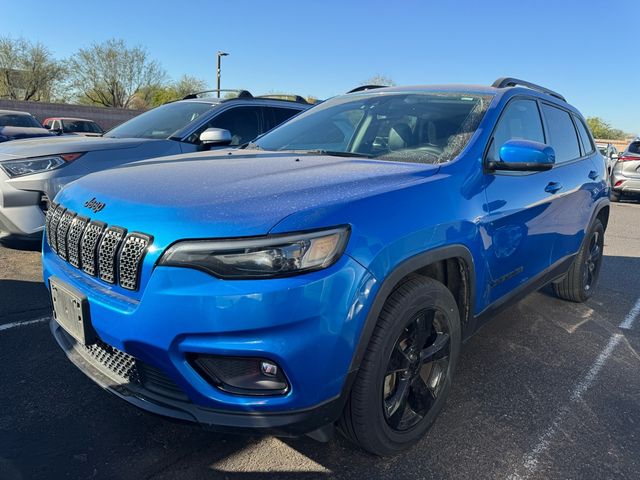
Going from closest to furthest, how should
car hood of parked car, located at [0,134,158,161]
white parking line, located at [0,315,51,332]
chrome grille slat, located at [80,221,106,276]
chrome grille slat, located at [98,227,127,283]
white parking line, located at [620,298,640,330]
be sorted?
chrome grille slat, located at [98,227,127,283] < chrome grille slat, located at [80,221,106,276] < white parking line, located at [0,315,51,332] < white parking line, located at [620,298,640,330] < car hood of parked car, located at [0,134,158,161]

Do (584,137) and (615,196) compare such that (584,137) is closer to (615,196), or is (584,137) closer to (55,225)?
(55,225)

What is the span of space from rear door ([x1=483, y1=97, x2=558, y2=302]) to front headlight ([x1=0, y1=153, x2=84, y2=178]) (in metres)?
3.73

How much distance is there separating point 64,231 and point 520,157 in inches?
91.1

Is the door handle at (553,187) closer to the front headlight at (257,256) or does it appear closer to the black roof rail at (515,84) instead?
the black roof rail at (515,84)

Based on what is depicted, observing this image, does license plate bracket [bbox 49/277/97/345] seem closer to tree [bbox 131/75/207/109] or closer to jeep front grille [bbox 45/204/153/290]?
jeep front grille [bbox 45/204/153/290]

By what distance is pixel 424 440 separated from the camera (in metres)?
2.44

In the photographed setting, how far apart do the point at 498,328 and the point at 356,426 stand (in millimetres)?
2286

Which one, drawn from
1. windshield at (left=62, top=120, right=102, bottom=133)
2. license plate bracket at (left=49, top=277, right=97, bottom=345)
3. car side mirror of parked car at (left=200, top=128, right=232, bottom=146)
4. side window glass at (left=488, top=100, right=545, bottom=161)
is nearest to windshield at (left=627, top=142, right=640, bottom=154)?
side window glass at (left=488, top=100, right=545, bottom=161)

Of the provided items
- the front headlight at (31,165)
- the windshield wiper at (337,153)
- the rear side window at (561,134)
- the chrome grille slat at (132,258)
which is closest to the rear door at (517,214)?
the rear side window at (561,134)

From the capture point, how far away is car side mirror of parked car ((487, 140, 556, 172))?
2605 mm

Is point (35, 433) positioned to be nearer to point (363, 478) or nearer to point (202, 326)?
point (202, 326)

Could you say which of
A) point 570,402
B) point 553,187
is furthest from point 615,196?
point 570,402

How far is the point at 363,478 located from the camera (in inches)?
84.6

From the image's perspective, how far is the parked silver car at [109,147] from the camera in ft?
14.1
